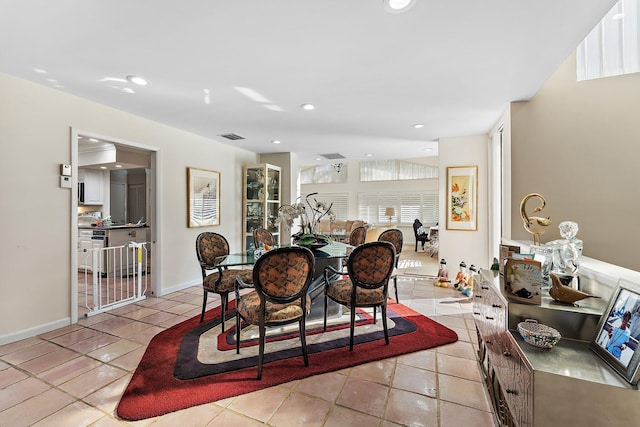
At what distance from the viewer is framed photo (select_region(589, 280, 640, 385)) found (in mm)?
1028

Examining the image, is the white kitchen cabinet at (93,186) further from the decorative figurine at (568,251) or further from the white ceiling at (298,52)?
the decorative figurine at (568,251)

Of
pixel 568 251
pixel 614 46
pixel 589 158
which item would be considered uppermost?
pixel 614 46

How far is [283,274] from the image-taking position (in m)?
2.16

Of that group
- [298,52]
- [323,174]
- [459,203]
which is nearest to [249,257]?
[298,52]

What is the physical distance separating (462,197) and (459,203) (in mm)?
107

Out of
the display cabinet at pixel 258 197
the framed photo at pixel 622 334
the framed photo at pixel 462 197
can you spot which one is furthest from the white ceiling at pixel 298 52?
the display cabinet at pixel 258 197

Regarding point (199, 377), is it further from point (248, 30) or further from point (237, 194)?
point (237, 194)

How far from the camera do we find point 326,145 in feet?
17.4

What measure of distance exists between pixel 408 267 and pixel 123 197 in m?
7.59

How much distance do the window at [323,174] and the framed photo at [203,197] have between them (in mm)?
6562

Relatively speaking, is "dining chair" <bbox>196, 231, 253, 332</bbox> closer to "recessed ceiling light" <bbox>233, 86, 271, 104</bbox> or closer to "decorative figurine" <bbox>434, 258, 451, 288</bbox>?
"recessed ceiling light" <bbox>233, 86, 271, 104</bbox>

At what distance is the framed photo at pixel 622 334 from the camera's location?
103cm

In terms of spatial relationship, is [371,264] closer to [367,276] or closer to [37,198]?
[367,276]

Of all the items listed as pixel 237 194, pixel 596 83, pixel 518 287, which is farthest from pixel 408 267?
pixel 518 287
